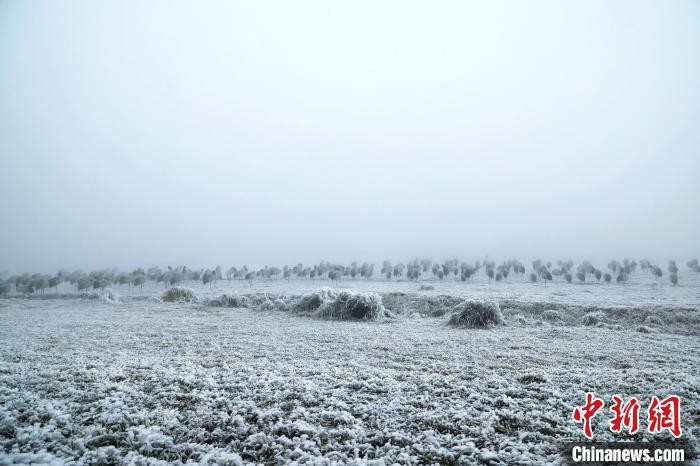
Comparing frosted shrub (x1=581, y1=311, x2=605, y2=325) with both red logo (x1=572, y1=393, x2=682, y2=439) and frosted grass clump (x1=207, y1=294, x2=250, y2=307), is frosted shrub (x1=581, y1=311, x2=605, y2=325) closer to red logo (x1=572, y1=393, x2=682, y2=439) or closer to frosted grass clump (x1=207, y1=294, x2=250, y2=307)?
red logo (x1=572, y1=393, x2=682, y2=439)

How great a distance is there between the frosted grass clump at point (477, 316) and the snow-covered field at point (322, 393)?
1.54 meters

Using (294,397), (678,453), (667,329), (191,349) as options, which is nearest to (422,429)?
(294,397)

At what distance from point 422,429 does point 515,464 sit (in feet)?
3.44

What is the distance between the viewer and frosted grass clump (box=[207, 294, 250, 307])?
18.4 meters

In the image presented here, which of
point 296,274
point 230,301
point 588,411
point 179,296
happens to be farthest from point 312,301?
point 296,274

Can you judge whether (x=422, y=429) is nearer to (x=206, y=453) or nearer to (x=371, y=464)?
(x=371, y=464)

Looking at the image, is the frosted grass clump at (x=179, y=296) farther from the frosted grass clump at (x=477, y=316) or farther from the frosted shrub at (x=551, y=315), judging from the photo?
the frosted shrub at (x=551, y=315)

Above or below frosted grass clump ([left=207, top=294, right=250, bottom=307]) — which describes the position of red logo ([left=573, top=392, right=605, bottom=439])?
above

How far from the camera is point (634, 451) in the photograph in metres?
3.61

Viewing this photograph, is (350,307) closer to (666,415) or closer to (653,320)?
(666,415)

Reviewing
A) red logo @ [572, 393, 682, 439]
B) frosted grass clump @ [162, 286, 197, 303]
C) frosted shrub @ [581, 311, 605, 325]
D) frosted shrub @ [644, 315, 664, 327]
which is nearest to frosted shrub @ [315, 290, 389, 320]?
frosted shrub @ [581, 311, 605, 325]

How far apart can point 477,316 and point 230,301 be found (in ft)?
43.6

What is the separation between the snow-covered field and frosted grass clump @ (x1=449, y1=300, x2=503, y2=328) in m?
1.54

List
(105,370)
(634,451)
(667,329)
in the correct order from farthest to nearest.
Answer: (667,329) → (105,370) → (634,451)
